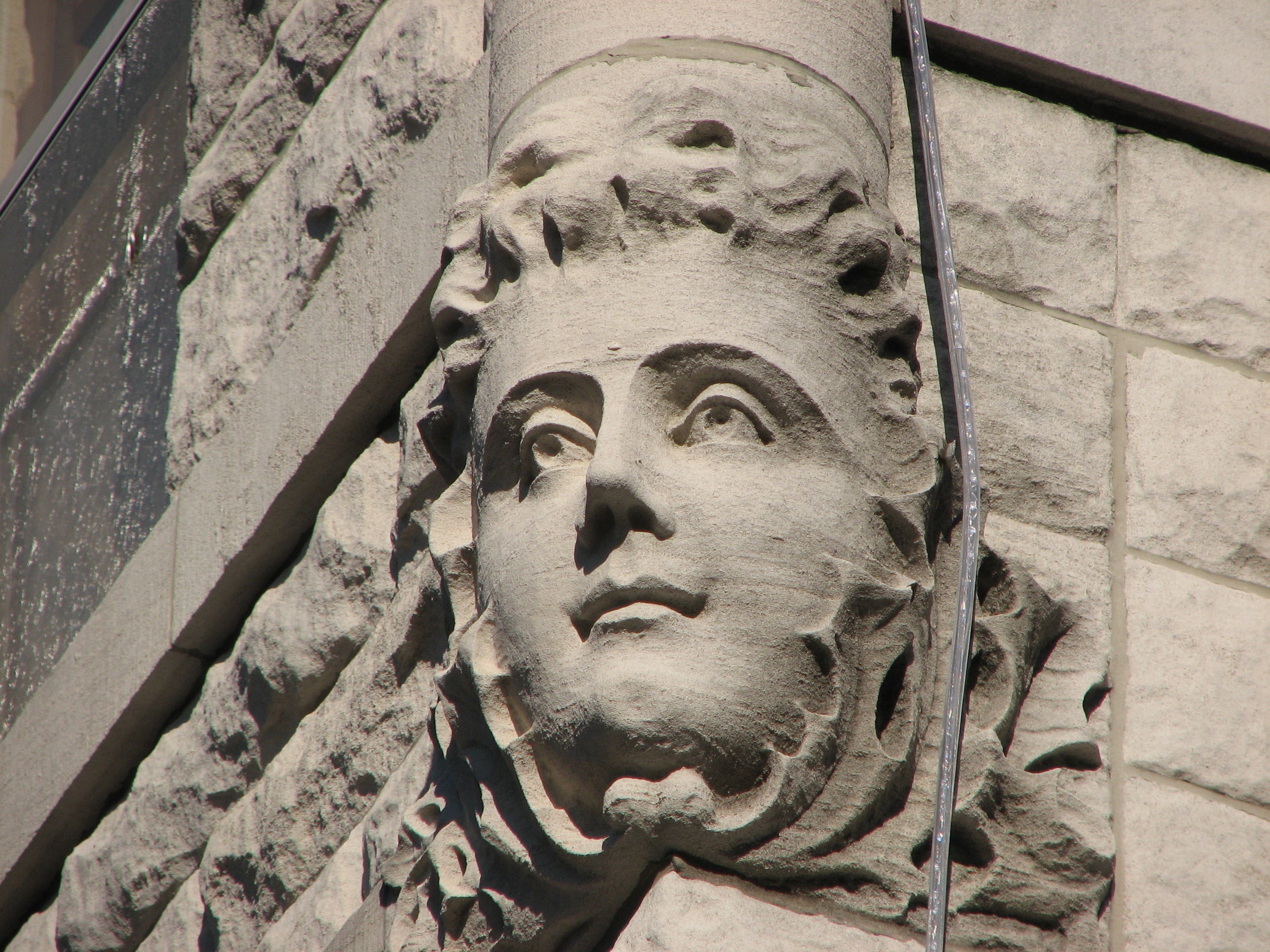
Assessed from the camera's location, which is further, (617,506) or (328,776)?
(328,776)

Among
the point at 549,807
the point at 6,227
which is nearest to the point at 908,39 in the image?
the point at 549,807

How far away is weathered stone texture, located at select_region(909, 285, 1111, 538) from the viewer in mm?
2400

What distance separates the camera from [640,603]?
194cm

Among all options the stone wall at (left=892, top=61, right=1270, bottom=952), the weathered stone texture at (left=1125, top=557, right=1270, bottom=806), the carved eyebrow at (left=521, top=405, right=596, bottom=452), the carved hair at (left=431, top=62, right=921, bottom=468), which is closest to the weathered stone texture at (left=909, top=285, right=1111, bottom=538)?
the stone wall at (left=892, top=61, right=1270, bottom=952)

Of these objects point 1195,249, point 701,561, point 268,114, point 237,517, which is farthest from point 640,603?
point 268,114

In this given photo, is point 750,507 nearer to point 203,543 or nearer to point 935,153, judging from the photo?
point 935,153

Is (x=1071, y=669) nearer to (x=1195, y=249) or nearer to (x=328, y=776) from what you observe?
(x=1195, y=249)

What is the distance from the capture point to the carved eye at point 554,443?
2.10 metres

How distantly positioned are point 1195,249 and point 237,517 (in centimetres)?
166

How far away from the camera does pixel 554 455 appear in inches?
83.5

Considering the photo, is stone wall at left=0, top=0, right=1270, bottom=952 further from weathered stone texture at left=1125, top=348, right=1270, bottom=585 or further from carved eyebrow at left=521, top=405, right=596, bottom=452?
carved eyebrow at left=521, top=405, right=596, bottom=452

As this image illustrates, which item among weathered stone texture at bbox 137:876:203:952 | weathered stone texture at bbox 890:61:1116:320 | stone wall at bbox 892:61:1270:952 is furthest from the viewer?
weathered stone texture at bbox 137:876:203:952

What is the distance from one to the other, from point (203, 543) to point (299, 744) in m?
0.55

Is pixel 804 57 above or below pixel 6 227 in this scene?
below
